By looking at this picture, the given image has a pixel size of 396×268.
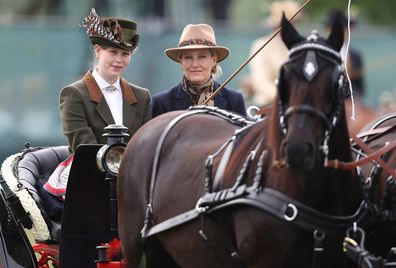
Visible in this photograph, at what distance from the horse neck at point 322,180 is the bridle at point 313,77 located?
72mm

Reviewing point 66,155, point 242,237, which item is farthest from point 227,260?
point 66,155

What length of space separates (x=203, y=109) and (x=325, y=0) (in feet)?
53.8

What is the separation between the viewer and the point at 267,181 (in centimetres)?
620

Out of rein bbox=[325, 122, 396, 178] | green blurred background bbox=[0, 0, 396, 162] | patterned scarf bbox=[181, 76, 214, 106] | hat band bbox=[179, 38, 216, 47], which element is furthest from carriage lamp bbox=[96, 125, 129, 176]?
green blurred background bbox=[0, 0, 396, 162]

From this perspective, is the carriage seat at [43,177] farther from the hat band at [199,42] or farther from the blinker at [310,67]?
the blinker at [310,67]

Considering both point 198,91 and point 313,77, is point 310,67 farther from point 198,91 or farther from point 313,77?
point 198,91

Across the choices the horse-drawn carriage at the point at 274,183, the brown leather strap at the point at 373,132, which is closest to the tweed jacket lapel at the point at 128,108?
the horse-drawn carriage at the point at 274,183

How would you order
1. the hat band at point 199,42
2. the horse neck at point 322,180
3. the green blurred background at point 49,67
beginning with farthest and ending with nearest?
1. the green blurred background at point 49,67
2. the hat band at point 199,42
3. the horse neck at point 322,180

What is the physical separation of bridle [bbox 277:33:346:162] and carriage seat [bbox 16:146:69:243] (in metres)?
2.40

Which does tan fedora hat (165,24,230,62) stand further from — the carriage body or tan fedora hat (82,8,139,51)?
the carriage body

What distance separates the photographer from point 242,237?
6.24 metres

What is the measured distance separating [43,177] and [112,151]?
3.32 ft

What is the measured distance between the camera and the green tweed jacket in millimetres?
7801

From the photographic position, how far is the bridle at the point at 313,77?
5.82 metres
